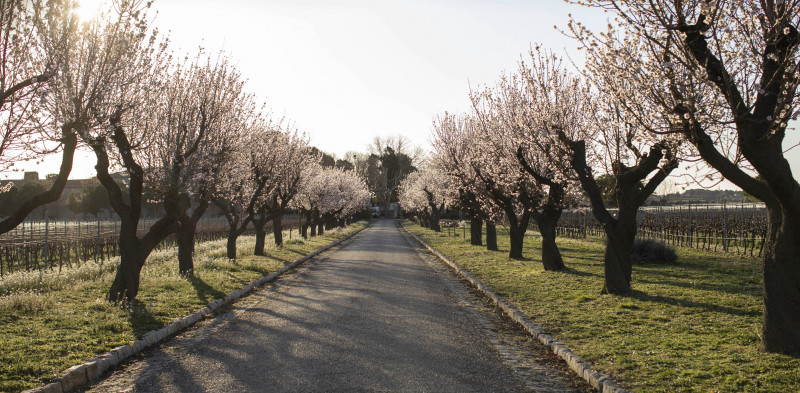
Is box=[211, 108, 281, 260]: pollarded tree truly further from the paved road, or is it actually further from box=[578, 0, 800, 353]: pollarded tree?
box=[578, 0, 800, 353]: pollarded tree

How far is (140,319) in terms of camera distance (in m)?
8.88

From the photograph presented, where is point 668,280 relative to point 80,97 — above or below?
below

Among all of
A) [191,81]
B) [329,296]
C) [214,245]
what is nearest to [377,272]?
[329,296]

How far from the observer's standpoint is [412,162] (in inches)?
4589

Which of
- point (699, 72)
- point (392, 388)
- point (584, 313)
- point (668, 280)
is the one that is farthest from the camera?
point (668, 280)

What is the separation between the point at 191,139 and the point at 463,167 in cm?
1380

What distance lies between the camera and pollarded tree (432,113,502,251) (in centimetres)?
2362

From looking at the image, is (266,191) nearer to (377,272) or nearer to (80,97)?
(377,272)

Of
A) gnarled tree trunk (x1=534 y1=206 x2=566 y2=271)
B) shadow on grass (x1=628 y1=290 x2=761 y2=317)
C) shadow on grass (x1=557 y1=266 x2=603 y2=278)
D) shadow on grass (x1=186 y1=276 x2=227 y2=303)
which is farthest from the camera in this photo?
gnarled tree trunk (x1=534 y1=206 x2=566 y2=271)

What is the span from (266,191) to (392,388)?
19.9m

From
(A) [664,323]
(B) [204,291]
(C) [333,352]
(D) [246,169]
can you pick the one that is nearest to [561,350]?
(A) [664,323]

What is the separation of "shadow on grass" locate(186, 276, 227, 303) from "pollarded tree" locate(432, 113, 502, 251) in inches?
488

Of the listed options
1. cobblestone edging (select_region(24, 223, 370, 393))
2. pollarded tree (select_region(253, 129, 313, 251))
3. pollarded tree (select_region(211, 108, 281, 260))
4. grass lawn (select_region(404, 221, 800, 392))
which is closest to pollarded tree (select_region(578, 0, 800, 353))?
grass lawn (select_region(404, 221, 800, 392))

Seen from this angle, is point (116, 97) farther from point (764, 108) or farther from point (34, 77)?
point (764, 108)
